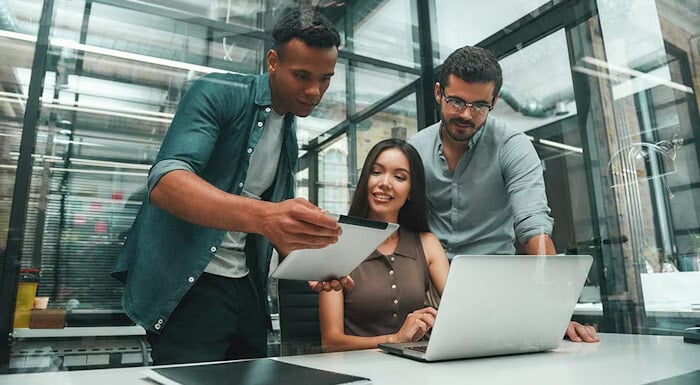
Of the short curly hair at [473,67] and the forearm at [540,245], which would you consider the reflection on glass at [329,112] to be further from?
the forearm at [540,245]

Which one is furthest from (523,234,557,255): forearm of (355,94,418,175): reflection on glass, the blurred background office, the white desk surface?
(355,94,418,175): reflection on glass

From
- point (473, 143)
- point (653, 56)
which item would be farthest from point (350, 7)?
point (653, 56)

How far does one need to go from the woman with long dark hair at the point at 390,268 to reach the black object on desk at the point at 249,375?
46 centimetres

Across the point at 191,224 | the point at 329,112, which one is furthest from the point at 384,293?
the point at 329,112

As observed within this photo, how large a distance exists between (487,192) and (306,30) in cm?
74

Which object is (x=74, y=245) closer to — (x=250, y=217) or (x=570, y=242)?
(x=250, y=217)

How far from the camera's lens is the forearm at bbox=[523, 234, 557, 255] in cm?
126

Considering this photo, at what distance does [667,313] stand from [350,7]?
1474mm

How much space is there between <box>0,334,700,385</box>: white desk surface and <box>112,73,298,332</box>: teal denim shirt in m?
0.45

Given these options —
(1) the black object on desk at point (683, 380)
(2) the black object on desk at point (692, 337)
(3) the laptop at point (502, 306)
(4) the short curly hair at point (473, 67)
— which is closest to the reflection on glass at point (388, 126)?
(4) the short curly hair at point (473, 67)

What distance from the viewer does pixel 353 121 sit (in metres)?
2.00

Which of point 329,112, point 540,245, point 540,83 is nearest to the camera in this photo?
point 540,245

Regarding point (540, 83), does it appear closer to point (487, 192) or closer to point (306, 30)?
point (487, 192)

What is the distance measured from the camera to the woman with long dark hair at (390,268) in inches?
52.2
